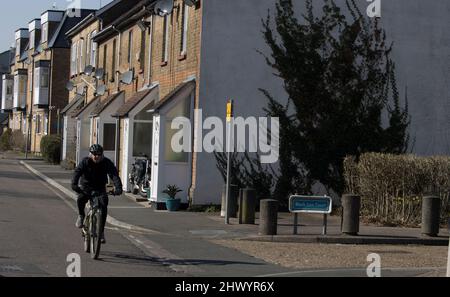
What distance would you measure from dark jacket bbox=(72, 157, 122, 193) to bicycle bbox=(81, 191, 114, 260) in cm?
16

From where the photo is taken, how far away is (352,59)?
2322cm

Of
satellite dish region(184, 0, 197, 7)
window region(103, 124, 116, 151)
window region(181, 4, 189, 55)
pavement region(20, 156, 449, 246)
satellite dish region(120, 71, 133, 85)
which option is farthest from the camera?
window region(103, 124, 116, 151)

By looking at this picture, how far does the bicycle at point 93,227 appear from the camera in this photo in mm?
12852

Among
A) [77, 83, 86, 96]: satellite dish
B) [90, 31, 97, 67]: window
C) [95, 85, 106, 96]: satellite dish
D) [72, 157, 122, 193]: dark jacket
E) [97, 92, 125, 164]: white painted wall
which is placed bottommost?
[72, 157, 122, 193]: dark jacket

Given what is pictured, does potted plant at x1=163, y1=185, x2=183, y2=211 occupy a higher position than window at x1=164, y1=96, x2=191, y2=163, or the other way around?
window at x1=164, y1=96, x2=191, y2=163

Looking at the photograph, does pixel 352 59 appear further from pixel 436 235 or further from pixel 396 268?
pixel 396 268

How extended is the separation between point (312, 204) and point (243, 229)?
1.79 m

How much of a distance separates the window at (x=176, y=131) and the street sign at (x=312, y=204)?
20.6 ft

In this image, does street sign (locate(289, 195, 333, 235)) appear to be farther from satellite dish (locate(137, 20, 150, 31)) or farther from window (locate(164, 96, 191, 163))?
satellite dish (locate(137, 20, 150, 31))

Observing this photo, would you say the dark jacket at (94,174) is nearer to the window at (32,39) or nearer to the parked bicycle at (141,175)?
the parked bicycle at (141,175)

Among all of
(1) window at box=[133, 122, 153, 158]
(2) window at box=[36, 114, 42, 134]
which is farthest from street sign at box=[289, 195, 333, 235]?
(2) window at box=[36, 114, 42, 134]

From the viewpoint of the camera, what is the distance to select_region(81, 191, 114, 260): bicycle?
1285 cm

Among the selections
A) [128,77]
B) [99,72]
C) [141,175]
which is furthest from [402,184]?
[99,72]
